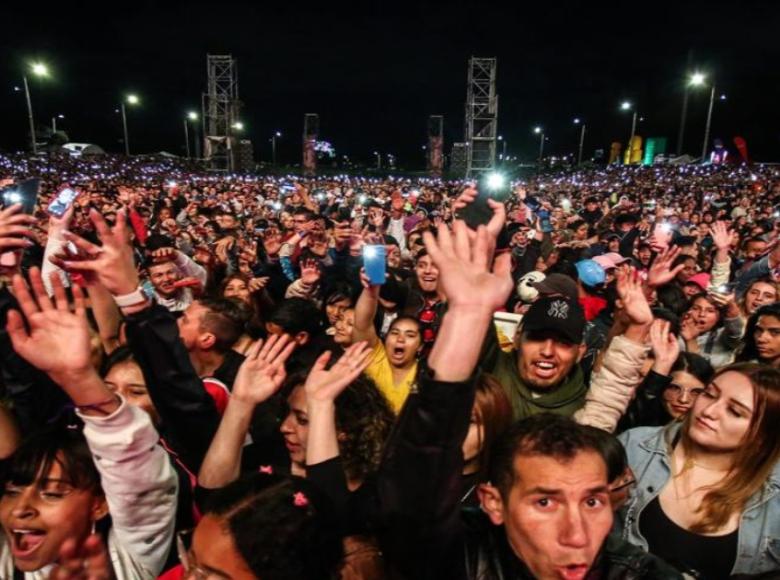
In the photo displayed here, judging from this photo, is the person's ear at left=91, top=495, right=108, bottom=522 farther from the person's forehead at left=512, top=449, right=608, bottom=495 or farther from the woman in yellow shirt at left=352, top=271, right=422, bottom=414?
the woman in yellow shirt at left=352, top=271, right=422, bottom=414

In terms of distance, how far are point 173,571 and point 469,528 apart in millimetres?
901

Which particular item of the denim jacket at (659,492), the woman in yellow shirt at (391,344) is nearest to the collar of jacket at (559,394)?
the denim jacket at (659,492)

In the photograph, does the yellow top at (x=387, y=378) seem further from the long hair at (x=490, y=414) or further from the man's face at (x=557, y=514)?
the man's face at (x=557, y=514)

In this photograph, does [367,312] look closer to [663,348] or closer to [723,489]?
[663,348]

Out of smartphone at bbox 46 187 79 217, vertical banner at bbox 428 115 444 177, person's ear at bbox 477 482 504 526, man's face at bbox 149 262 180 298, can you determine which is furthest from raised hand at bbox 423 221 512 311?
vertical banner at bbox 428 115 444 177

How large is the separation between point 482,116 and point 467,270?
29239 mm

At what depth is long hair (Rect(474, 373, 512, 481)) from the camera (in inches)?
87.9

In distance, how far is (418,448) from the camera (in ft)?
4.29

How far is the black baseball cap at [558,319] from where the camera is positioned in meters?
2.73

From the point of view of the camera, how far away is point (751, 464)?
2.10m

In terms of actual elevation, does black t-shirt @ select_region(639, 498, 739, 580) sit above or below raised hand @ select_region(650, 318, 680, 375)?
below

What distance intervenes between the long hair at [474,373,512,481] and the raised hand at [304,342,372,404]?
543mm

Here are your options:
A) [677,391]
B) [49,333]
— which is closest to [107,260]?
[49,333]

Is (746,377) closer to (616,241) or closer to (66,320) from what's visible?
(66,320)
